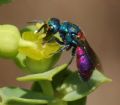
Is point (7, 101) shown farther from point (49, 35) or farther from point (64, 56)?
point (64, 56)

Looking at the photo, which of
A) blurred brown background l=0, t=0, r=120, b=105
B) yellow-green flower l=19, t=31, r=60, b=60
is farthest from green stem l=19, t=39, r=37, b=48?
blurred brown background l=0, t=0, r=120, b=105

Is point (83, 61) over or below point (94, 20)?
over

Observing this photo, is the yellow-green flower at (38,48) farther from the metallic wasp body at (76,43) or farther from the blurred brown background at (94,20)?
the blurred brown background at (94,20)

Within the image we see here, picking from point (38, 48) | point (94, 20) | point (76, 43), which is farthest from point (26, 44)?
point (94, 20)

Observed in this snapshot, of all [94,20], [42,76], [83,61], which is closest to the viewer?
[42,76]

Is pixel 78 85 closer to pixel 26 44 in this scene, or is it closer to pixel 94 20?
pixel 26 44

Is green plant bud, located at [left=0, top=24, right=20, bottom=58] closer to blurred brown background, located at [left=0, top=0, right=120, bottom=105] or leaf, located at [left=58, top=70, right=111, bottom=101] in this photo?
leaf, located at [left=58, top=70, right=111, bottom=101]

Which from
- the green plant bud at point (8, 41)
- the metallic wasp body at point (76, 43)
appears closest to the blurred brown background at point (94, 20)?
the metallic wasp body at point (76, 43)
